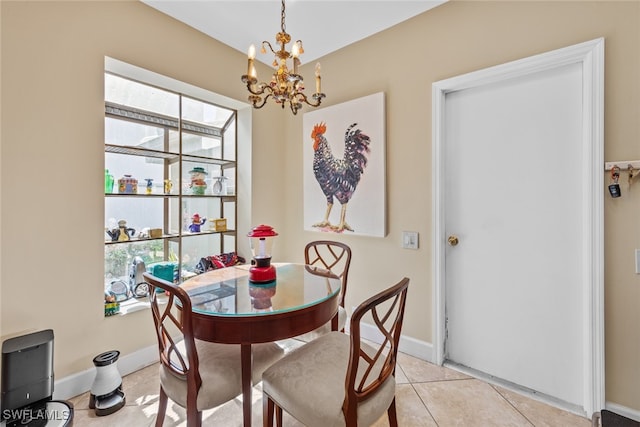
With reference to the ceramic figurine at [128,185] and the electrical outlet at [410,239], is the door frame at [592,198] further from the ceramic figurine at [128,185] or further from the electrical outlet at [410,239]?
the ceramic figurine at [128,185]

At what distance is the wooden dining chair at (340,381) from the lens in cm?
107

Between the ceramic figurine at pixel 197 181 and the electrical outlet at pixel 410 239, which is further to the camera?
the ceramic figurine at pixel 197 181

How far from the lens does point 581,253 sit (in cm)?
169

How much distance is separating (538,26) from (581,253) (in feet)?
4.66

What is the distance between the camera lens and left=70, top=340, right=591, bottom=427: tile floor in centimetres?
162

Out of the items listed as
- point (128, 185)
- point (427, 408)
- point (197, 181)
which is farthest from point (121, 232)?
point (427, 408)

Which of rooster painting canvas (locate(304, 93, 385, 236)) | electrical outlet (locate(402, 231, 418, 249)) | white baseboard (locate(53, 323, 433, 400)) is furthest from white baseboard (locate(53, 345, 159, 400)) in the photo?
electrical outlet (locate(402, 231, 418, 249))

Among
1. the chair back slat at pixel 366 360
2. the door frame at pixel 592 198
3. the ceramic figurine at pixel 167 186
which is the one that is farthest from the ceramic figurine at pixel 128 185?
the door frame at pixel 592 198

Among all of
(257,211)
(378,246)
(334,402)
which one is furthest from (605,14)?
(257,211)

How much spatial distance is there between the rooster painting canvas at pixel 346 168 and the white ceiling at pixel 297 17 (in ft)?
1.92
